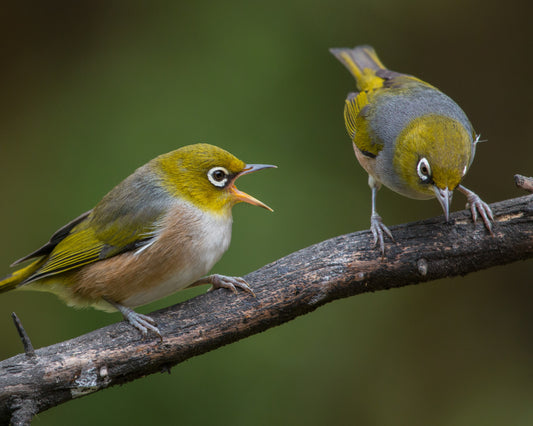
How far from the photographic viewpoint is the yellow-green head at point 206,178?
4.36 meters

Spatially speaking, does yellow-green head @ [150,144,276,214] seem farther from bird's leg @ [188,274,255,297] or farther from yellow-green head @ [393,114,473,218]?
yellow-green head @ [393,114,473,218]

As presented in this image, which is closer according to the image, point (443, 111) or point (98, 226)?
point (98, 226)

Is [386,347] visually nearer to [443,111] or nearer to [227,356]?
[227,356]

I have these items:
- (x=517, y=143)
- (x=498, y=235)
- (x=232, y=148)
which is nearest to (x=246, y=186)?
(x=232, y=148)

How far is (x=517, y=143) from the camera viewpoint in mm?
7656

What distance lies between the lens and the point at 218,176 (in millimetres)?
4383

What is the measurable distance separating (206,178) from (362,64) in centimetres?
245

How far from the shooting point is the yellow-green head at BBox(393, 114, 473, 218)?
→ 4.29 metres

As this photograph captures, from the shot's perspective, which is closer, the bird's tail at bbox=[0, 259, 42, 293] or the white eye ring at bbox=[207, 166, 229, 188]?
the white eye ring at bbox=[207, 166, 229, 188]

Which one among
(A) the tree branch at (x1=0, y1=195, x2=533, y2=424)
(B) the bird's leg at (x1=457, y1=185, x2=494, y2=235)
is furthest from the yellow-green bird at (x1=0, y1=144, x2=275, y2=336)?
(B) the bird's leg at (x1=457, y1=185, x2=494, y2=235)

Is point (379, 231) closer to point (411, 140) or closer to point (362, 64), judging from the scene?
point (411, 140)

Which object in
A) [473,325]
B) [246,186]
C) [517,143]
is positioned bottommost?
[473,325]

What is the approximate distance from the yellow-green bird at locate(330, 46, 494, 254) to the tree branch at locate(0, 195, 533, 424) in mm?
150

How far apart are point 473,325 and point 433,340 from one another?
0.48 meters
